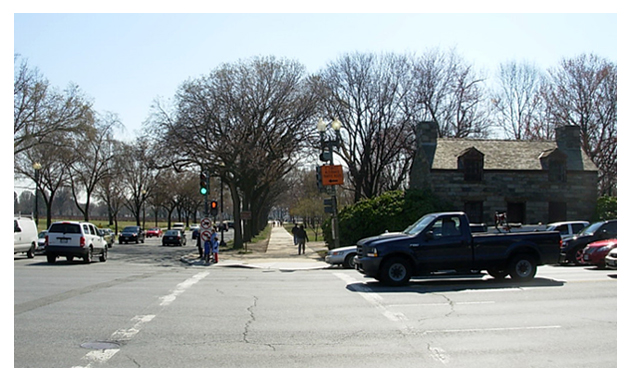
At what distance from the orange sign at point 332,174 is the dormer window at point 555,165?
14304 millimetres

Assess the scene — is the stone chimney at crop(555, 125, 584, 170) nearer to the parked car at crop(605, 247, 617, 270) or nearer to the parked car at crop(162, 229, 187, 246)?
the parked car at crop(605, 247, 617, 270)

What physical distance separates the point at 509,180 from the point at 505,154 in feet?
7.41

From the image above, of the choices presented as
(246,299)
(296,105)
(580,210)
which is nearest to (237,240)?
(296,105)

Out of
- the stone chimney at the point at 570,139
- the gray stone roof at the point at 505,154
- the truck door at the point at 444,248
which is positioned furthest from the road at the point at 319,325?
the stone chimney at the point at 570,139

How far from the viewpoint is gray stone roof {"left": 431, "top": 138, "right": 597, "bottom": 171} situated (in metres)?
33.3

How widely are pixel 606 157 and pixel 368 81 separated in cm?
1987

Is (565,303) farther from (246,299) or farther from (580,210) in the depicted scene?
(580,210)

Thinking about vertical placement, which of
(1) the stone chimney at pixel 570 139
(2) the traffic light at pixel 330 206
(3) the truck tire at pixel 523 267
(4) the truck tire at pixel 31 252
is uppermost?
(1) the stone chimney at pixel 570 139

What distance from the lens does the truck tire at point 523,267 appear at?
15.5 meters

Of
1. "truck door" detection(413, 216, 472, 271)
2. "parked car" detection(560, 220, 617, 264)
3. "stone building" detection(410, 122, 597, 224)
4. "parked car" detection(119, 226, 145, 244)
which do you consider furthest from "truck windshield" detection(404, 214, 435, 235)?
"parked car" detection(119, 226, 145, 244)

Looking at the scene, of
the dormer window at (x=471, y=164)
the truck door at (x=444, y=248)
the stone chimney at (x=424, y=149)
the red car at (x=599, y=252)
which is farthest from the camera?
the stone chimney at (x=424, y=149)

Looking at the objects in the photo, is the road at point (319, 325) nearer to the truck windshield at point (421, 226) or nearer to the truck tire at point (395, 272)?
the truck tire at point (395, 272)

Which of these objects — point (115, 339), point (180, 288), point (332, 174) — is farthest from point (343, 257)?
point (115, 339)
